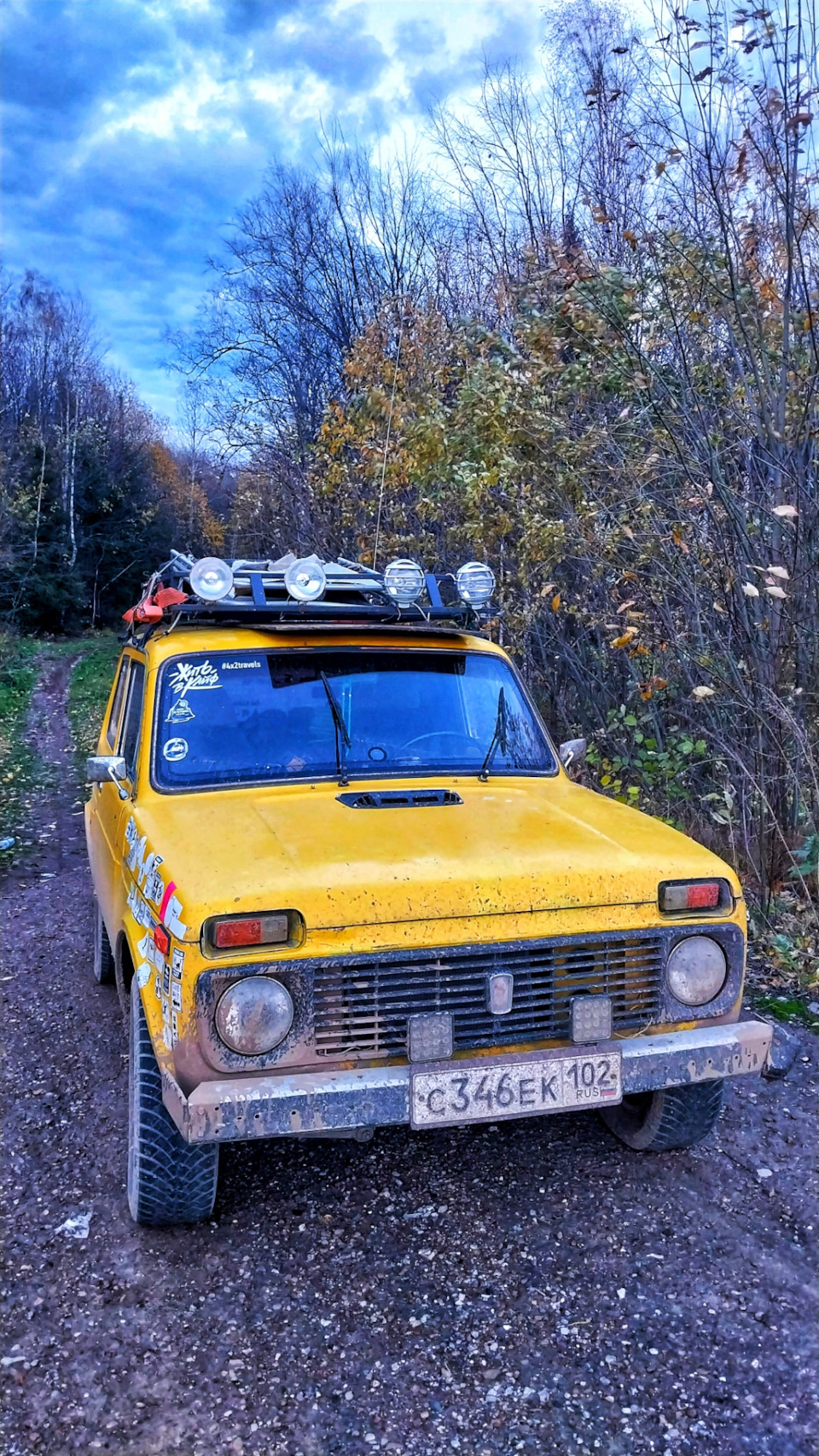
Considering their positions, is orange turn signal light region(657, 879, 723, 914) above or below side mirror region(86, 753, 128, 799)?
below

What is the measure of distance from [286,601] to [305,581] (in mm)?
204

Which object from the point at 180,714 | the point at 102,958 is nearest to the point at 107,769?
the point at 180,714

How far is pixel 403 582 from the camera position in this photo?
166 inches

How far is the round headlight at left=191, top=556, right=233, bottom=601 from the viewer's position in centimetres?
390

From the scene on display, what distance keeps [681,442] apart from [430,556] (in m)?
4.46

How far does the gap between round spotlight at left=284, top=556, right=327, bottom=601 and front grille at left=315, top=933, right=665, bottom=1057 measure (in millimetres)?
1760

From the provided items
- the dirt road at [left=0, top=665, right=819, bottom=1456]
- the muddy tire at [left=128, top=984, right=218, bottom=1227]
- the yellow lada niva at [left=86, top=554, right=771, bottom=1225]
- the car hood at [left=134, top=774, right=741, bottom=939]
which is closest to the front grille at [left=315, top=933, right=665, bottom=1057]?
the yellow lada niva at [left=86, top=554, right=771, bottom=1225]

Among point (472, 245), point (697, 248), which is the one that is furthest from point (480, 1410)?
point (472, 245)

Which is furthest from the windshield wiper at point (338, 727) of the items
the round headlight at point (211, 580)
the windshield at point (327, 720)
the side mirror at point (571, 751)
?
the side mirror at point (571, 751)

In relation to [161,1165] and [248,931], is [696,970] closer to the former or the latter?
[248,931]

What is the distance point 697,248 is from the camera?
564 centimetres

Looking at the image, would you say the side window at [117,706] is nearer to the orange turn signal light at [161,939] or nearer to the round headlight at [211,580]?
the round headlight at [211,580]

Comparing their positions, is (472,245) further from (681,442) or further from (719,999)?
(719,999)

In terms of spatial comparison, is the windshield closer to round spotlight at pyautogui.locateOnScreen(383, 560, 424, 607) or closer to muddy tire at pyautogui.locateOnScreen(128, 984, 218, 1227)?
round spotlight at pyautogui.locateOnScreen(383, 560, 424, 607)
